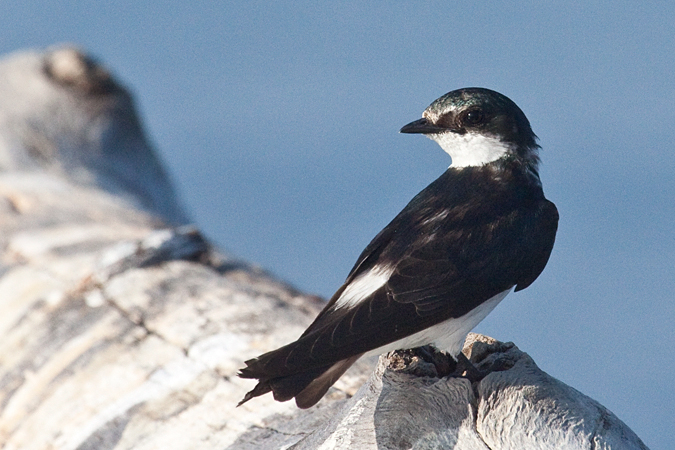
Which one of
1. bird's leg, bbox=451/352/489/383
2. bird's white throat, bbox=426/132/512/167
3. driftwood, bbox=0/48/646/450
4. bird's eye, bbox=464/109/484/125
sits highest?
bird's eye, bbox=464/109/484/125

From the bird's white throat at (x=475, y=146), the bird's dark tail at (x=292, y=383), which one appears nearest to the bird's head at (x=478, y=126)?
the bird's white throat at (x=475, y=146)

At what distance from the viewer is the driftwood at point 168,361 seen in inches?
91.0

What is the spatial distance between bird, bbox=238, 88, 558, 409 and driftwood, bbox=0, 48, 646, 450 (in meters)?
0.14

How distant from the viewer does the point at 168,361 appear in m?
3.23

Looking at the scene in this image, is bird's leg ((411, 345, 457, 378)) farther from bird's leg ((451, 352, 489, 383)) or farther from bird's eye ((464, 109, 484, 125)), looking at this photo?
bird's eye ((464, 109, 484, 125))

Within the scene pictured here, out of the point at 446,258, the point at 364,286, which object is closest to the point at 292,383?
the point at 364,286

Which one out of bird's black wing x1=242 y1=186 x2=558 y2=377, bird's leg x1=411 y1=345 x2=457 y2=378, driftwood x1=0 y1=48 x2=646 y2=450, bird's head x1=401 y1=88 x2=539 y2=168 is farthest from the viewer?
bird's head x1=401 y1=88 x2=539 y2=168

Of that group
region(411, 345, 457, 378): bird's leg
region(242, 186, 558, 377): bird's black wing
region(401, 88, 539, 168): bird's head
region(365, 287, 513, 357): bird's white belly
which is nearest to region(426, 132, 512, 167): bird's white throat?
region(401, 88, 539, 168): bird's head

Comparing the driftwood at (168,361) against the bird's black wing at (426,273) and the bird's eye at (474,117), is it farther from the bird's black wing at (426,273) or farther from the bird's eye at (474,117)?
the bird's eye at (474,117)

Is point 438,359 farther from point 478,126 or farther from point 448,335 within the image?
point 478,126

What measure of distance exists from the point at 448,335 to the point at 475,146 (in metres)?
0.70

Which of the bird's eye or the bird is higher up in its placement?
the bird's eye

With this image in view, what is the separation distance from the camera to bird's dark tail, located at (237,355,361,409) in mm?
2346

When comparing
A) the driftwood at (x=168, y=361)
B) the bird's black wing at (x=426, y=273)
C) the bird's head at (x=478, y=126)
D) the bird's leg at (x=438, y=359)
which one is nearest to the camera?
the driftwood at (x=168, y=361)
